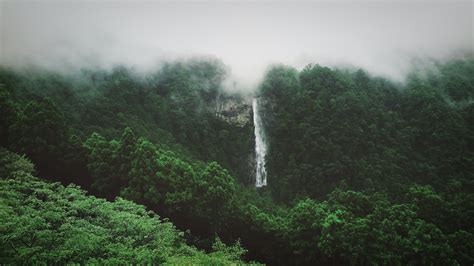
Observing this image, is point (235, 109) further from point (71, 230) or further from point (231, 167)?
point (71, 230)

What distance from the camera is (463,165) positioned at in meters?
52.9

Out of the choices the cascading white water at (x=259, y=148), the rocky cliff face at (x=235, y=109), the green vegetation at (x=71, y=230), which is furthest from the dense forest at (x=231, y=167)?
Answer: the cascading white water at (x=259, y=148)

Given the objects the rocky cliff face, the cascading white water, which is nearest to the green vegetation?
the cascading white water

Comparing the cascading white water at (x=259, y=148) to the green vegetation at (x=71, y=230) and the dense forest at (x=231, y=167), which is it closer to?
the dense forest at (x=231, y=167)

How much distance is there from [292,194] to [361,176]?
10.3m

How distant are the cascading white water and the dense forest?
3.92 feet

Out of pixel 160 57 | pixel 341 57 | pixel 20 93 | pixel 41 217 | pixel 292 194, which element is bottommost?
pixel 41 217

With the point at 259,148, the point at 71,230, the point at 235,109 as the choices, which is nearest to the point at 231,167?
the point at 259,148

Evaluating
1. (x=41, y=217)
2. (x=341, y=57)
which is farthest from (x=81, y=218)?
(x=341, y=57)

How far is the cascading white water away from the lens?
199ft

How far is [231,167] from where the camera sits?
59.8m

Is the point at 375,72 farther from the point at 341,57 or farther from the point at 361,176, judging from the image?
the point at 361,176

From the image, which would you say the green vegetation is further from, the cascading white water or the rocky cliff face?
the rocky cliff face

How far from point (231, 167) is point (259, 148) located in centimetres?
756
